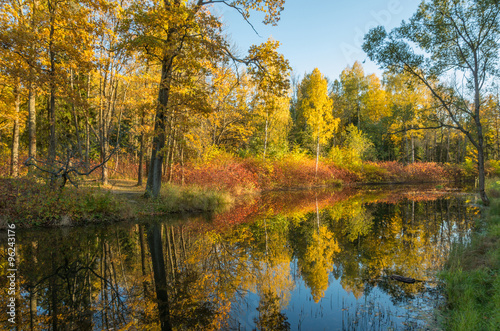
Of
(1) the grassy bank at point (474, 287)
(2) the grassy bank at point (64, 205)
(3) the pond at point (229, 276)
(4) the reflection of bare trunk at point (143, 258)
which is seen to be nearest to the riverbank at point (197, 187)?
(2) the grassy bank at point (64, 205)

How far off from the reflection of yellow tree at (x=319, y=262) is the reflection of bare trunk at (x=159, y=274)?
2492mm

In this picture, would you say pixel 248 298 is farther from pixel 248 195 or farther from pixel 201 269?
pixel 248 195

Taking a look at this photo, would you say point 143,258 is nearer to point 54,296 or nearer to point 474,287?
point 54,296

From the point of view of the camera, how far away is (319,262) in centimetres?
684

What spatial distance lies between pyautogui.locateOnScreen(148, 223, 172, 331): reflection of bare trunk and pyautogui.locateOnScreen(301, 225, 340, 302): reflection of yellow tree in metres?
2.49

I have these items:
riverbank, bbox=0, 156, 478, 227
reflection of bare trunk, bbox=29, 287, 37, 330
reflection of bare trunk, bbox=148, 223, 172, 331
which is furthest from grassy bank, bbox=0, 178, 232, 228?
reflection of bare trunk, bbox=29, 287, 37, 330

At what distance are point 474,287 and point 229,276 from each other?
415 centimetres

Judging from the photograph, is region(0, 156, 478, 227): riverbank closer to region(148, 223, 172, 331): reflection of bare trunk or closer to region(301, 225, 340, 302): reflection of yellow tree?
region(148, 223, 172, 331): reflection of bare trunk

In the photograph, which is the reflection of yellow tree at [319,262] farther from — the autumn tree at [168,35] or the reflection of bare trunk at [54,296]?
the autumn tree at [168,35]

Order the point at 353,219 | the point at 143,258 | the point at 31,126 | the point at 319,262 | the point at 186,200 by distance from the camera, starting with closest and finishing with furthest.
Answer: the point at 319,262, the point at 143,258, the point at 353,219, the point at 31,126, the point at 186,200

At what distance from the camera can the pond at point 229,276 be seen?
14.0 ft

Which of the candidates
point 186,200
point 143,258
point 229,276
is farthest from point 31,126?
point 229,276

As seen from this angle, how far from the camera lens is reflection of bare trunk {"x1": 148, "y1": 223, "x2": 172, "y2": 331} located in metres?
4.23

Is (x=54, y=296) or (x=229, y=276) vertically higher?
(x=229, y=276)
